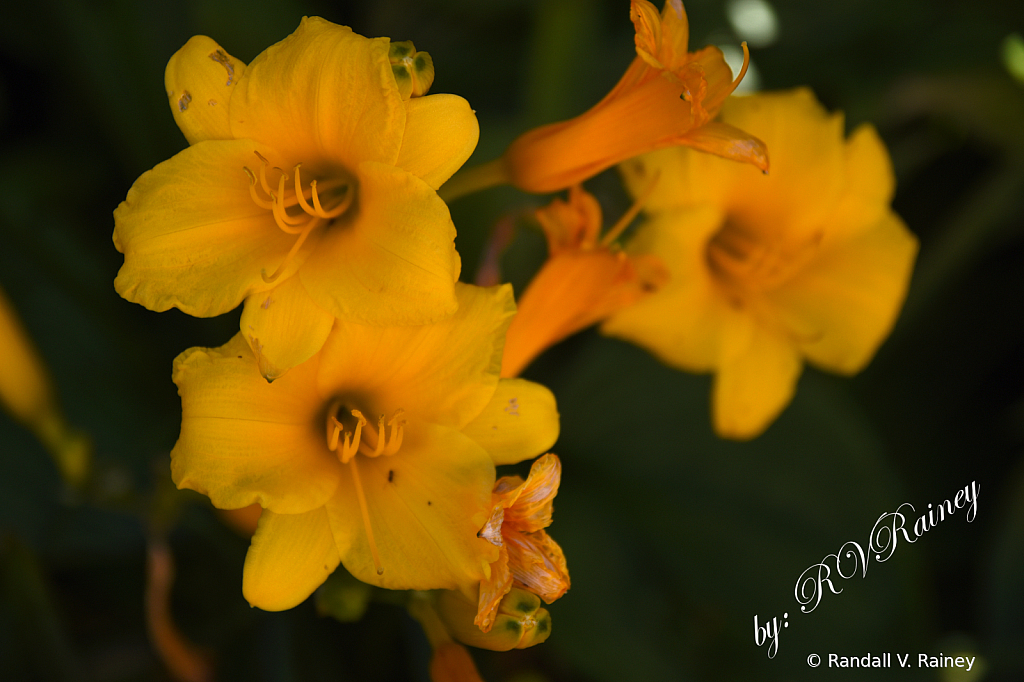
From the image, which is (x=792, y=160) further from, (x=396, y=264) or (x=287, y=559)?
(x=287, y=559)

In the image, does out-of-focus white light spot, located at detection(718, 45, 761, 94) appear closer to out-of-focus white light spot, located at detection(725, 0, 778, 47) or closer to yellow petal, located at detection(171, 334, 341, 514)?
out-of-focus white light spot, located at detection(725, 0, 778, 47)

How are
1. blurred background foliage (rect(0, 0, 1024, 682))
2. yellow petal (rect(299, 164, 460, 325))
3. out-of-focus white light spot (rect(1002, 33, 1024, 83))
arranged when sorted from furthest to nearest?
out-of-focus white light spot (rect(1002, 33, 1024, 83)), blurred background foliage (rect(0, 0, 1024, 682)), yellow petal (rect(299, 164, 460, 325))

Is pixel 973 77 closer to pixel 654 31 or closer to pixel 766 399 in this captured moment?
pixel 766 399

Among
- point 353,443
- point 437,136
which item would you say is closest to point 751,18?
point 437,136

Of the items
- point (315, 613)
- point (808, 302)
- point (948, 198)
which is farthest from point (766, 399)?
point (948, 198)

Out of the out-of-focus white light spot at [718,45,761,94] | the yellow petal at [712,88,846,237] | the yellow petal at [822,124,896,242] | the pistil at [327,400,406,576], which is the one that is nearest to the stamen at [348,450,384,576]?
the pistil at [327,400,406,576]
